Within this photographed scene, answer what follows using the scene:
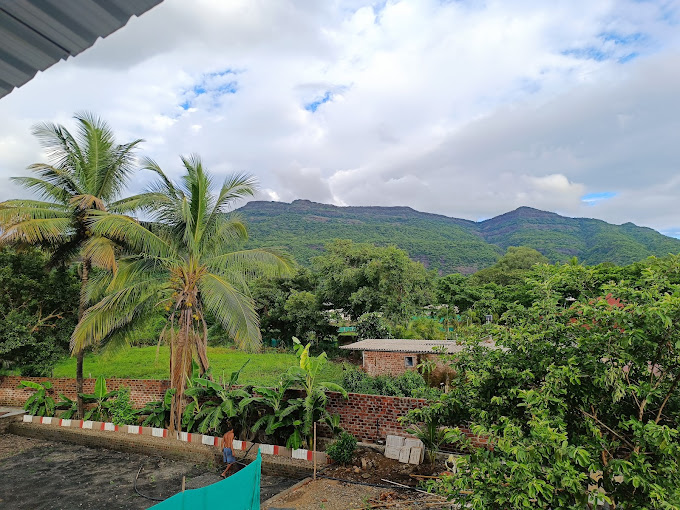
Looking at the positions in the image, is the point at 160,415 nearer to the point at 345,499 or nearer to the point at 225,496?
the point at 345,499

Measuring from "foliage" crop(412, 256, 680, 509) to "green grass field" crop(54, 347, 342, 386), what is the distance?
40.8ft

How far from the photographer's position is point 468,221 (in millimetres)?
142750

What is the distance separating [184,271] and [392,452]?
18.8 feet

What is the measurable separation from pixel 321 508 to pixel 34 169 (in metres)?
10.5

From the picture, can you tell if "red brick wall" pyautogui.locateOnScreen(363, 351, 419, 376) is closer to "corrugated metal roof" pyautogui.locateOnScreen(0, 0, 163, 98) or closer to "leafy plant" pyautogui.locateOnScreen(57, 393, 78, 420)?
"leafy plant" pyautogui.locateOnScreen(57, 393, 78, 420)

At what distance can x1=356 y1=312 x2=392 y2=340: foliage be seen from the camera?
24375mm

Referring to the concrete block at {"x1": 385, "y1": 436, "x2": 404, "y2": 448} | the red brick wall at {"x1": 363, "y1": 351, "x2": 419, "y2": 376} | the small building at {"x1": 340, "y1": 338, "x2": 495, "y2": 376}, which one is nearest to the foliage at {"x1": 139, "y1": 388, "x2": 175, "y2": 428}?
the concrete block at {"x1": 385, "y1": 436, "x2": 404, "y2": 448}

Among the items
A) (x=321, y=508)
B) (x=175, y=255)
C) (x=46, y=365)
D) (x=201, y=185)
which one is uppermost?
(x=201, y=185)

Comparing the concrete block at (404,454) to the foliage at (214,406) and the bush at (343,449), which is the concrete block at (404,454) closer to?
the bush at (343,449)

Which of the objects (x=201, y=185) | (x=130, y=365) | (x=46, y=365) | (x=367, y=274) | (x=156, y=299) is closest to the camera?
(x=201, y=185)

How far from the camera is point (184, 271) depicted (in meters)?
9.96

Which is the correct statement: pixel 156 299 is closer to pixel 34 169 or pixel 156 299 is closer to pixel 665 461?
pixel 34 169

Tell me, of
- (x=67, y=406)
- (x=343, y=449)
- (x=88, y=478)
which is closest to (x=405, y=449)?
(x=343, y=449)

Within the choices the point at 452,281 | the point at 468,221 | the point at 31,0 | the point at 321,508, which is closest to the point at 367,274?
the point at 452,281
